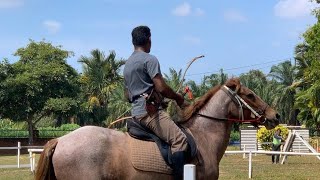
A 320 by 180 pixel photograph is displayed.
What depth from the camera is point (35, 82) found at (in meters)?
43.5

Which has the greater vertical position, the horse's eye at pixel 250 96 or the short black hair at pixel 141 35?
the short black hair at pixel 141 35

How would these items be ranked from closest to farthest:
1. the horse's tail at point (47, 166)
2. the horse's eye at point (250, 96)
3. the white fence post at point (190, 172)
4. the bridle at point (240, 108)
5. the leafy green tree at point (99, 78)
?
the white fence post at point (190, 172)
the horse's tail at point (47, 166)
the bridle at point (240, 108)
the horse's eye at point (250, 96)
the leafy green tree at point (99, 78)

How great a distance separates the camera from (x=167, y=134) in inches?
273

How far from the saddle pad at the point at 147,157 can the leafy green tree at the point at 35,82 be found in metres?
37.5

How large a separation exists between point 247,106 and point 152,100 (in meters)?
1.69

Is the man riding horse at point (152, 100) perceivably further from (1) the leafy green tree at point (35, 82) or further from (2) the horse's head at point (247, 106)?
(1) the leafy green tree at point (35, 82)

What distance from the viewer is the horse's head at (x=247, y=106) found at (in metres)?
8.00

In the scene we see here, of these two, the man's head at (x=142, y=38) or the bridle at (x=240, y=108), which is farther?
the bridle at (x=240, y=108)

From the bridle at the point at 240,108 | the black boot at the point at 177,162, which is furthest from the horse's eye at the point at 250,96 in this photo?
the black boot at the point at 177,162

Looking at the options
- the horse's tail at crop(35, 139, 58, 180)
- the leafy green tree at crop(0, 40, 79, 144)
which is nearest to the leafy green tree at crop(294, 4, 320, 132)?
the leafy green tree at crop(0, 40, 79, 144)

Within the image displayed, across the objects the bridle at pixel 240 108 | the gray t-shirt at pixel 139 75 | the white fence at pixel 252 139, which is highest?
the gray t-shirt at pixel 139 75

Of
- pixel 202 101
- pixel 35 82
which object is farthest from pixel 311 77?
pixel 202 101

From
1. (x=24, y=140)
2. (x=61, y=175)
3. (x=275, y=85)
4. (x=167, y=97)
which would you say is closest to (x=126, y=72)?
(x=167, y=97)

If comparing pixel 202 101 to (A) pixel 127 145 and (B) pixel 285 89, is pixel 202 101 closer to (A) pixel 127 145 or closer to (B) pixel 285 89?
(A) pixel 127 145
